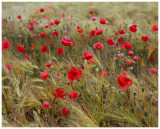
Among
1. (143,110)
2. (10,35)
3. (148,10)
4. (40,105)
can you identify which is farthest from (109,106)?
(148,10)

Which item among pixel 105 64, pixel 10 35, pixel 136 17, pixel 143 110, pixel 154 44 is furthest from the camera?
pixel 136 17

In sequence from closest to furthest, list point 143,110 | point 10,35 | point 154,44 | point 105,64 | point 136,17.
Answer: point 143,110 → point 105,64 → point 154,44 → point 10,35 → point 136,17

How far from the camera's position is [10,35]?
253 cm

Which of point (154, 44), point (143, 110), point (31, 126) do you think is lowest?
point (31, 126)

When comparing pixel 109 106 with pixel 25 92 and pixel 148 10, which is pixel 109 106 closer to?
pixel 25 92

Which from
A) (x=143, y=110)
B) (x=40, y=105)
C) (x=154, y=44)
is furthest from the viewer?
(x=154, y=44)

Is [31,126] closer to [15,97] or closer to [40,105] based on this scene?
[40,105]

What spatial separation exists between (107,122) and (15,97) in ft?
2.24

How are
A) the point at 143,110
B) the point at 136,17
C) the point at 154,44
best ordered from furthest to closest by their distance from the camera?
the point at 136,17, the point at 154,44, the point at 143,110

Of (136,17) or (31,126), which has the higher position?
(136,17)

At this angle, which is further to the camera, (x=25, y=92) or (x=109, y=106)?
(x=25, y=92)

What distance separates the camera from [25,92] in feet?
4.39

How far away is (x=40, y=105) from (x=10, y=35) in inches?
61.1

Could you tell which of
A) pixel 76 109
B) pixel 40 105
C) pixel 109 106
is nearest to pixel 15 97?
pixel 40 105
